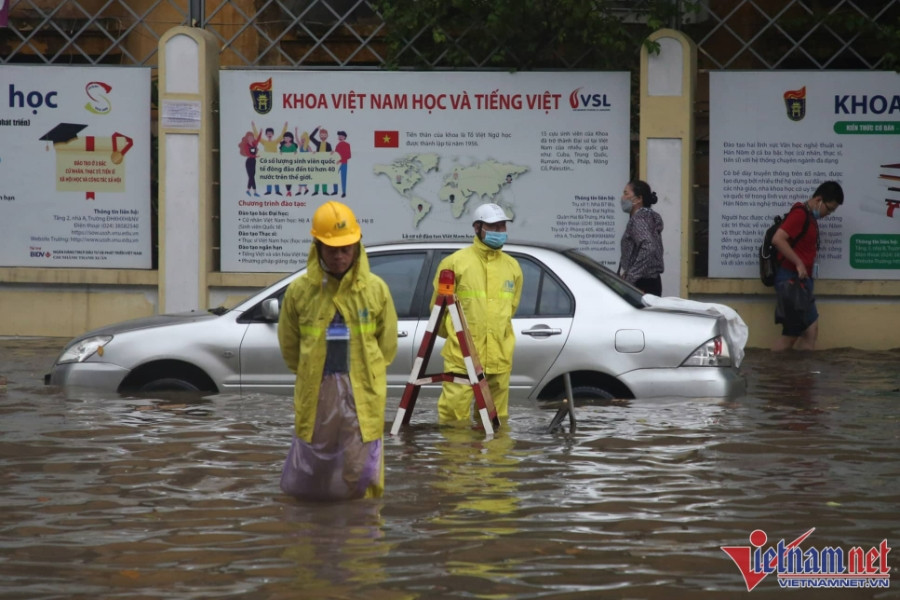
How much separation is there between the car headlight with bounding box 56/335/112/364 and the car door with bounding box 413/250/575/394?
238cm

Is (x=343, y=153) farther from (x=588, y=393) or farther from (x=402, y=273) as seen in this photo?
(x=588, y=393)

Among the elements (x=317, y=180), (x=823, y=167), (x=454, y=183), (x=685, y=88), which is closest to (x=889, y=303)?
(x=823, y=167)

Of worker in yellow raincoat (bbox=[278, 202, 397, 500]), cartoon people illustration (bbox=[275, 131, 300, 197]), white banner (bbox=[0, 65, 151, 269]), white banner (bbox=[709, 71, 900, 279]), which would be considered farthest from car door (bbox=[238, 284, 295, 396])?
white banner (bbox=[709, 71, 900, 279])

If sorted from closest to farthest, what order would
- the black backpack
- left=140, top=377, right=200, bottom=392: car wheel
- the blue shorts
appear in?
left=140, top=377, right=200, bottom=392: car wheel, the blue shorts, the black backpack

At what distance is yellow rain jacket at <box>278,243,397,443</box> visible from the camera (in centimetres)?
600

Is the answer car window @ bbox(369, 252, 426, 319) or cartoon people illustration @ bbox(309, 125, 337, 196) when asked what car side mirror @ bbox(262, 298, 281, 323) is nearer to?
car window @ bbox(369, 252, 426, 319)

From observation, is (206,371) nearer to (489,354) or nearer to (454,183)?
(489,354)

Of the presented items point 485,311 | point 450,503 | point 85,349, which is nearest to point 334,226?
point 450,503

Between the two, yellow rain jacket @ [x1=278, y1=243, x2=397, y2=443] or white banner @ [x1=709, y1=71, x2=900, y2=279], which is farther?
white banner @ [x1=709, y1=71, x2=900, y2=279]

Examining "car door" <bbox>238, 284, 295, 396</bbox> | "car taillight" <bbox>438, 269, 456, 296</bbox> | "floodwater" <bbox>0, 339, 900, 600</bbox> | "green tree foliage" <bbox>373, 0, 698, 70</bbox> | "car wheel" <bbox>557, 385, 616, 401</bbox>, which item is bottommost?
"floodwater" <bbox>0, 339, 900, 600</bbox>

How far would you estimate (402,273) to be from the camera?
950cm

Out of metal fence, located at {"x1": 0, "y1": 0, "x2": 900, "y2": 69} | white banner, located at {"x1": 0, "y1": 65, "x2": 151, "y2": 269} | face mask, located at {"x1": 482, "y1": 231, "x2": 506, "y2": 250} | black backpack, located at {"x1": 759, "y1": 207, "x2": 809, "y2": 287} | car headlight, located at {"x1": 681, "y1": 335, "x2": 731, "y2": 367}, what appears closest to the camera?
face mask, located at {"x1": 482, "y1": 231, "x2": 506, "y2": 250}

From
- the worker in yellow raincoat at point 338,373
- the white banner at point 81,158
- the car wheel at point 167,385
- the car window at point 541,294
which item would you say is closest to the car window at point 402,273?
the car window at point 541,294

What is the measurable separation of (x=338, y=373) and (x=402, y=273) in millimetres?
3534
